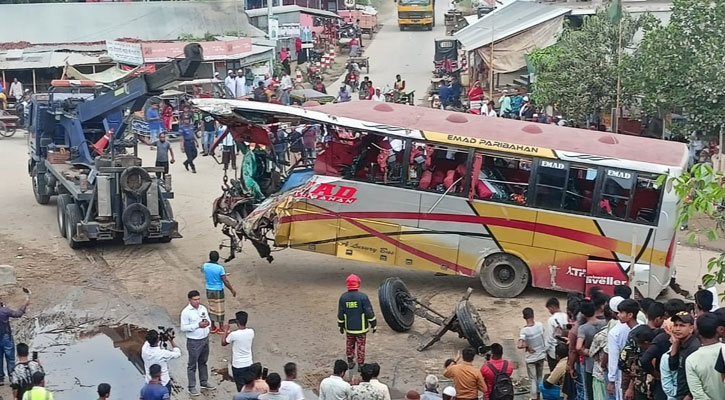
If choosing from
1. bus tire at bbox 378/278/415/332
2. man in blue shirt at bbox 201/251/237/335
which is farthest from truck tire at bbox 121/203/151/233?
bus tire at bbox 378/278/415/332

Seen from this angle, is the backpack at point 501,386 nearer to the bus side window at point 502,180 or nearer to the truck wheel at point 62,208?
the bus side window at point 502,180

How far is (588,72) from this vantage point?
23.2 meters

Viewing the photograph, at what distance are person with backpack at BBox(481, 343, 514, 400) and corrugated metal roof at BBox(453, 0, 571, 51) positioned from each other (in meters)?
21.8

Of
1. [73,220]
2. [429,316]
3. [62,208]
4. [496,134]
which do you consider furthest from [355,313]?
[62,208]

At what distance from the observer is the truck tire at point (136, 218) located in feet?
55.9

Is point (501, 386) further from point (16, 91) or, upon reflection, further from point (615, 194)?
point (16, 91)

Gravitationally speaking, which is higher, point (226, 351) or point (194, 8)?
point (194, 8)

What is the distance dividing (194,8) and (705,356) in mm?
35002

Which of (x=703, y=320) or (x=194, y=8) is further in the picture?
(x=194, y=8)

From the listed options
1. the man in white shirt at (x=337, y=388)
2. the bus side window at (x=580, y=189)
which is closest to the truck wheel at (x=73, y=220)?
the bus side window at (x=580, y=189)

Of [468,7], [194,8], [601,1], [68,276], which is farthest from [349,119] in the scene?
[468,7]

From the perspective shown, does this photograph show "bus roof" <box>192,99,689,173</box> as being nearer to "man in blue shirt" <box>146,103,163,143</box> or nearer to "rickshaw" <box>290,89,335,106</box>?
"rickshaw" <box>290,89,335,106</box>

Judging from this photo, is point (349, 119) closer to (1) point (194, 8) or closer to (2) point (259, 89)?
(2) point (259, 89)

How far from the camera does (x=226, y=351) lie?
13211 millimetres
